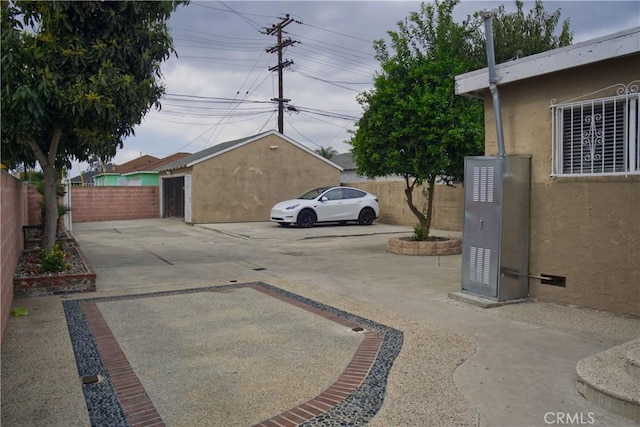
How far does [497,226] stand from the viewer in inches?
250

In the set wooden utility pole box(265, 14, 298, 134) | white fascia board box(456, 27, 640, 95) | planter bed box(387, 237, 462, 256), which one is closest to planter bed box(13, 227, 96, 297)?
white fascia board box(456, 27, 640, 95)

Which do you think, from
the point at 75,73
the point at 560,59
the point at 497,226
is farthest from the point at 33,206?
the point at 560,59

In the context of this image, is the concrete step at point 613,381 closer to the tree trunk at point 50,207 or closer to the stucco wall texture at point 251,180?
the tree trunk at point 50,207

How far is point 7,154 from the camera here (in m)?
8.19

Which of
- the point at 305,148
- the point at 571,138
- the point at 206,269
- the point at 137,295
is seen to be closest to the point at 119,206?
the point at 305,148

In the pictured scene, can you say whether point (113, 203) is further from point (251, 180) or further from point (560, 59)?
point (560, 59)

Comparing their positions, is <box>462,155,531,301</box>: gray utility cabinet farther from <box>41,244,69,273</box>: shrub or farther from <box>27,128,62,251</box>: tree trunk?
<box>27,128,62,251</box>: tree trunk

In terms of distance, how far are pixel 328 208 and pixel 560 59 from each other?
1267 cm

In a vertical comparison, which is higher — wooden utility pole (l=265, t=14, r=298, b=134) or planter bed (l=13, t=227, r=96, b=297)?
wooden utility pole (l=265, t=14, r=298, b=134)

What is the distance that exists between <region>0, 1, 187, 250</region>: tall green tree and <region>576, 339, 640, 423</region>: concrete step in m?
6.83

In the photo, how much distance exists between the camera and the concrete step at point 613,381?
3.40 metres

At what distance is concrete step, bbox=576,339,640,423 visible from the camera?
11.2ft

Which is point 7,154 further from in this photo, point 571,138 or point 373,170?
point 571,138

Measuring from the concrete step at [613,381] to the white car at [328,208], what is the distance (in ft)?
46.2
